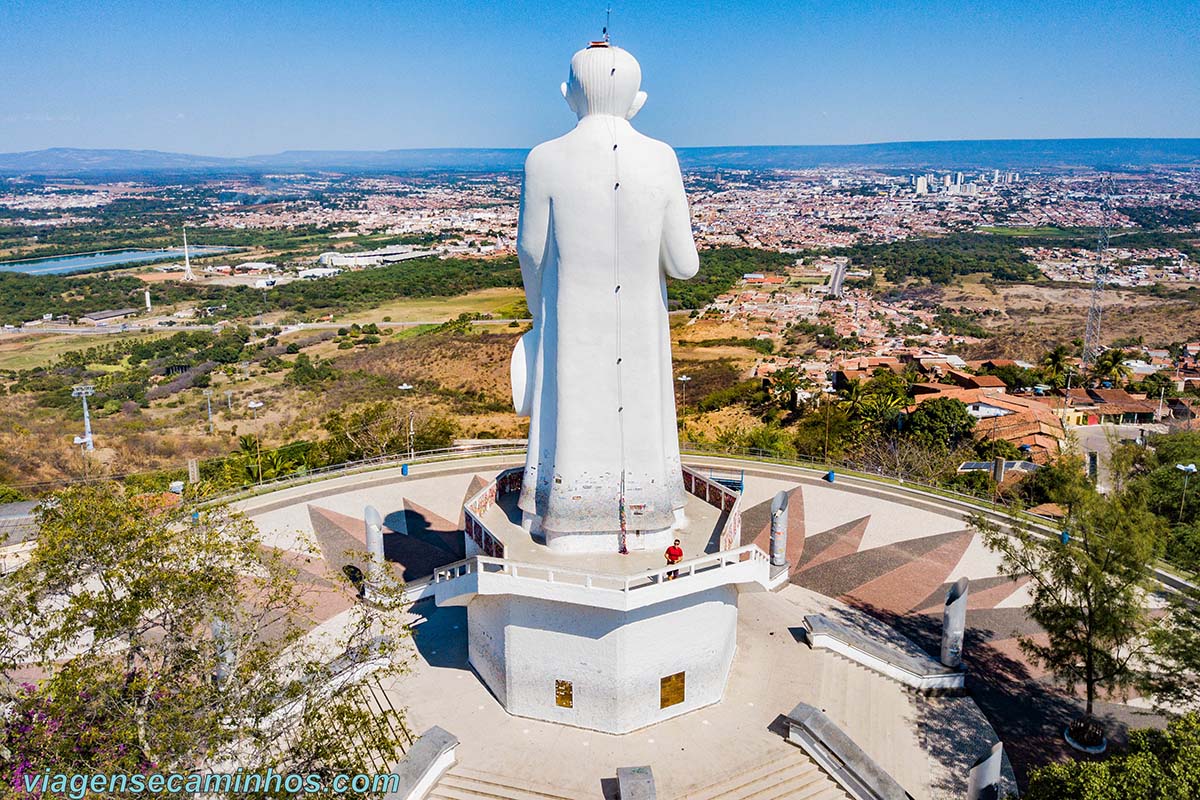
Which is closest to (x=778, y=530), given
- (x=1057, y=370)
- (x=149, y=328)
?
(x=1057, y=370)

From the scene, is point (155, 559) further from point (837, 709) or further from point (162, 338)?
point (162, 338)

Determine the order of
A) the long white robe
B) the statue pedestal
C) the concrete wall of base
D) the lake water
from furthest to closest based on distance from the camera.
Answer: the lake water, the concrete wall of base, the long white robe, the statue pedestal

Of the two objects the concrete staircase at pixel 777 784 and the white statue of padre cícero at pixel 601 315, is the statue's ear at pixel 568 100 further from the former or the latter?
the concrete staircase at pixel 777 784

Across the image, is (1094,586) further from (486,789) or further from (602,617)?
(486,789)

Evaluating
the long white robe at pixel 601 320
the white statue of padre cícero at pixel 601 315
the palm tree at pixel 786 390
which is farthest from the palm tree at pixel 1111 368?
the long white robe at pixel 601 320

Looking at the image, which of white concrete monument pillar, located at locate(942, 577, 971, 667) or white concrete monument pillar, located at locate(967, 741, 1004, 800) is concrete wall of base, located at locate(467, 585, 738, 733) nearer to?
white concrete monument pillar, located at locate(967, 741, 1004, 800)

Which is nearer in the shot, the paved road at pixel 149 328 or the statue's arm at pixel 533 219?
the statue's arm at pixel 533 219

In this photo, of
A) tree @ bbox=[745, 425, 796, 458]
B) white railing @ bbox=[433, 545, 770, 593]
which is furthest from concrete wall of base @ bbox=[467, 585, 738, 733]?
tree @ bbox=[745, 425, 796, 458]

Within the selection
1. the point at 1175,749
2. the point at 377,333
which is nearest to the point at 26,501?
the point at 1175,749
